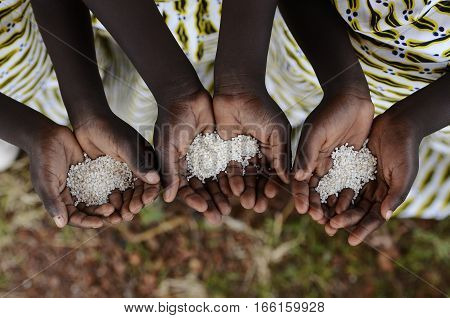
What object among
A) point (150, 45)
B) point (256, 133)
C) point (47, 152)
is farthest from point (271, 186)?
point (47, 152)

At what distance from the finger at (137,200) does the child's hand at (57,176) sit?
0.19 feet

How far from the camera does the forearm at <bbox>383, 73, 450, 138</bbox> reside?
45.5 inches

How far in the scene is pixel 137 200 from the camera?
1219 millimetres

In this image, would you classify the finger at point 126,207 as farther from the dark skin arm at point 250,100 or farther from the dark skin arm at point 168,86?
the dark skin arm at point 250,100

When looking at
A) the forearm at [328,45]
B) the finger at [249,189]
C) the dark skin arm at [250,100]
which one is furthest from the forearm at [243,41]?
the finger at [249,189]

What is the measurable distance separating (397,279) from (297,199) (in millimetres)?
655

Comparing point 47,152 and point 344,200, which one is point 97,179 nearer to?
point 47,152

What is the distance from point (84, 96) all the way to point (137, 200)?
0.31m

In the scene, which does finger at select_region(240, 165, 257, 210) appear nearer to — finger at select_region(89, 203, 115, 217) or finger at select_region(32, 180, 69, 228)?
finger at select_region(89, 203, 115, 217)

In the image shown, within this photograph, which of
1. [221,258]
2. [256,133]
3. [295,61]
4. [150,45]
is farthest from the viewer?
[221,258]

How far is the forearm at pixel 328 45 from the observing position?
1191 millimetres

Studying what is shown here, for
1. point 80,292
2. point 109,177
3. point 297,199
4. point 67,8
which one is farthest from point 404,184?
point 80,292

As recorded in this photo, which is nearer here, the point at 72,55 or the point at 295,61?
the point at 72,55

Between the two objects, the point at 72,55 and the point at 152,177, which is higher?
the point at 72,55
